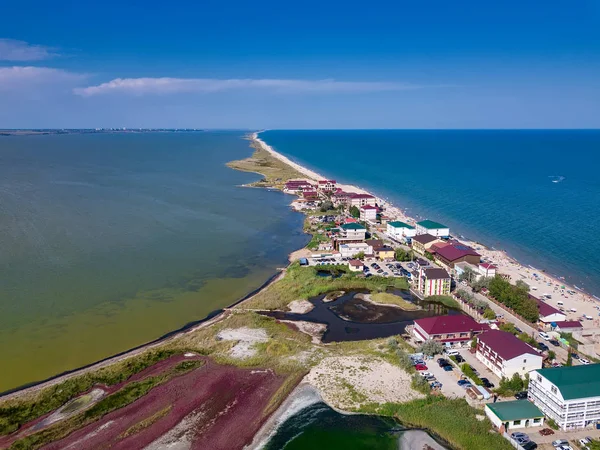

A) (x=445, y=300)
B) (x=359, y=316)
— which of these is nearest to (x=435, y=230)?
(x=445, y=300)

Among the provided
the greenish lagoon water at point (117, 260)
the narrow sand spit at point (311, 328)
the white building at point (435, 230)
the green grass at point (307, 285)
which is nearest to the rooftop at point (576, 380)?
the narrow sand spit at point (311, 328)

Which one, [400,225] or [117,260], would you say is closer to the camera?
[117,260]

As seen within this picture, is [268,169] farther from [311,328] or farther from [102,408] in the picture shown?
[102,408]

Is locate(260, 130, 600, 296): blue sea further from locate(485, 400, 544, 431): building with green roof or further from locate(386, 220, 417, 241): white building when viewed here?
locate(485, 400, 544, 431): building with green roof

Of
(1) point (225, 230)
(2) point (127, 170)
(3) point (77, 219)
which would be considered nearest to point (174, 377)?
(1) point (225, 230)

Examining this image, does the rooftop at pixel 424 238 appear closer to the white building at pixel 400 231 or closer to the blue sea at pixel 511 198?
the white building at pixel 400 231

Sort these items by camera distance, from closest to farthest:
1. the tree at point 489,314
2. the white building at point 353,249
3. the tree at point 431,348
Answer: the tree at point 431,348 < the tree at point 489,314 < the white building at point 353,249
